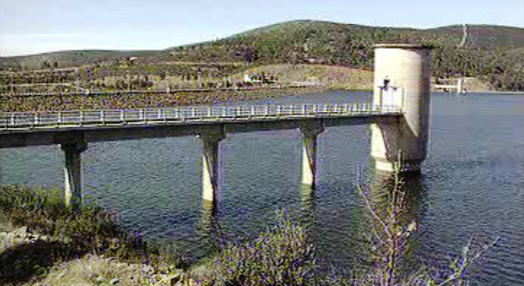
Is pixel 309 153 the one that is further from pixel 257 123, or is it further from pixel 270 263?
pixel 270 263

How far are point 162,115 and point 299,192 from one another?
12.6 meters

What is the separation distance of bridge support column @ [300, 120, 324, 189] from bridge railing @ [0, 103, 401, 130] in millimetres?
908

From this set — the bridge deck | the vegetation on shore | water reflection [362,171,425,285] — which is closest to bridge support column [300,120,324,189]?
the bridge deck

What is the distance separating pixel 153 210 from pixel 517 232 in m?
22.8

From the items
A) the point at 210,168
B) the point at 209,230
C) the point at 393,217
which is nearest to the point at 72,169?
the point at 209,230

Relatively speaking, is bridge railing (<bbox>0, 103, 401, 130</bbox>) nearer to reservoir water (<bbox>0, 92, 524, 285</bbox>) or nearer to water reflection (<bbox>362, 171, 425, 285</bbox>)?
reservoir water (<bbox>0, 92, 524, 285</bbox>)

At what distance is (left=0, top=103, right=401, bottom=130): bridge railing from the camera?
3450cm

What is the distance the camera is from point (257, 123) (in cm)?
4581

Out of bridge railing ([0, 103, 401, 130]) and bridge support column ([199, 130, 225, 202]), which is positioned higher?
bridge railing ([0, 103, 401, 130])

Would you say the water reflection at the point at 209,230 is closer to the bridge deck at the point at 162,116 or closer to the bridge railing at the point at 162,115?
the bridge deck at the point at 162,116

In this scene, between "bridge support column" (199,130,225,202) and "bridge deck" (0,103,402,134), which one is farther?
"bridge support column" (199,130,225,202)

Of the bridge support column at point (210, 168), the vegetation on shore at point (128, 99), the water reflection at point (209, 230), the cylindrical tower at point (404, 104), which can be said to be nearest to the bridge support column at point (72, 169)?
the water reflection at point (209, 230)

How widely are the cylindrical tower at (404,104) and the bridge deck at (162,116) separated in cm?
119

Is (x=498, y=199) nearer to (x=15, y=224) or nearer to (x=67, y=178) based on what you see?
Answer: (x=67, y=178)
